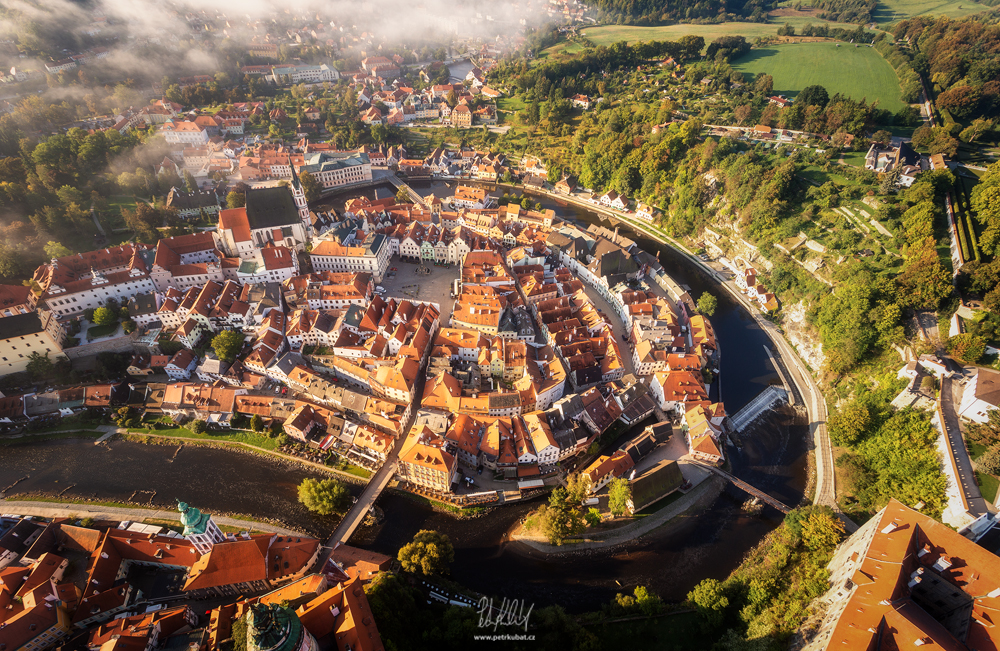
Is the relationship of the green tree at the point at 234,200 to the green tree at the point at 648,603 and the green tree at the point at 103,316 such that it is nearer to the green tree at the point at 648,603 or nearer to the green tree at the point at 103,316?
the green tree at the point at 103,316

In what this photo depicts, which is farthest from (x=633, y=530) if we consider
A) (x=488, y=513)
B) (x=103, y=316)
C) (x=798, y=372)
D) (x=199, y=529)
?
(x=103, y=316)

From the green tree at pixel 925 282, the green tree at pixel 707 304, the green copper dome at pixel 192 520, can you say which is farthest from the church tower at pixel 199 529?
the green tree at pixel 925 282

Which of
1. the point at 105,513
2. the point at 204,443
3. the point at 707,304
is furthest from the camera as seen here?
the point at 707,304

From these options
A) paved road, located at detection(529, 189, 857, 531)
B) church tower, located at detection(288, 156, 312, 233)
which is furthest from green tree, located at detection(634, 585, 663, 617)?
church tower, located at detection(288, 156, 312, 233)

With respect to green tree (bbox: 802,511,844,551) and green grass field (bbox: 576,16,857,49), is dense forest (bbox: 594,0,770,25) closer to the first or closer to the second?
green grass field (bbox: 576,16,857,49)

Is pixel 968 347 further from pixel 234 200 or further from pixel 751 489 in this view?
pixel 234 200

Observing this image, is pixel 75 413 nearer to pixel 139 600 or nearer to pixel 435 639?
pixel 139 600

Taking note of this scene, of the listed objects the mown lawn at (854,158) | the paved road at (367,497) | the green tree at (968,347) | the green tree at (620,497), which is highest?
the mown lawn at (854,158)
